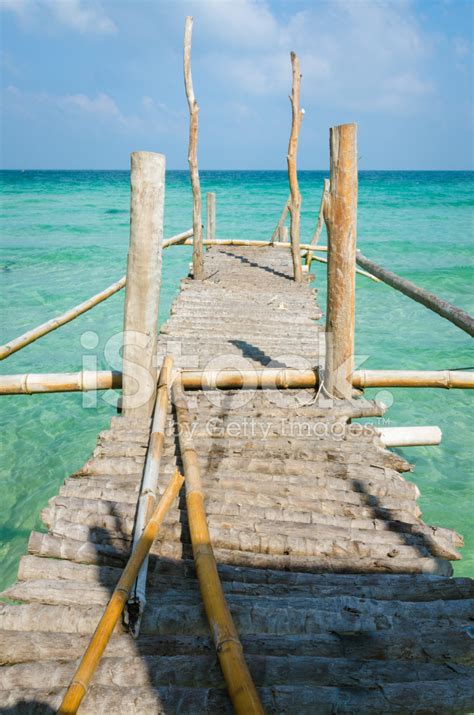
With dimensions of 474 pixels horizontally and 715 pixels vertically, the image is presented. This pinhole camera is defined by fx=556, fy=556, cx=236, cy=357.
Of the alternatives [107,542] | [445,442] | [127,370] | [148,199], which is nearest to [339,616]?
[107,542]

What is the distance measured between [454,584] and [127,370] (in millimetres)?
2228

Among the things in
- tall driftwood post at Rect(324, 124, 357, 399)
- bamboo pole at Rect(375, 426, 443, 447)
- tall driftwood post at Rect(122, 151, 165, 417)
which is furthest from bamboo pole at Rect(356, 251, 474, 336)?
tall driftwood post at Rect(122, 151, 165, 417)

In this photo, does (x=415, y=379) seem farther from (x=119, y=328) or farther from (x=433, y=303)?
(x=119, y=328)

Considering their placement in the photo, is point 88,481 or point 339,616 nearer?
point 339,616

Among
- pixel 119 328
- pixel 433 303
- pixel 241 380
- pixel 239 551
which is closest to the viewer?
pixel 239 551

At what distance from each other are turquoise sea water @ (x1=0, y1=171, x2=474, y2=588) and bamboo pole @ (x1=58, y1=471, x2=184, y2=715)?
289 cm

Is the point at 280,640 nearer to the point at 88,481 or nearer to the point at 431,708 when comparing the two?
the point at 431,708

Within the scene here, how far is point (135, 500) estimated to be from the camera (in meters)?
2.73

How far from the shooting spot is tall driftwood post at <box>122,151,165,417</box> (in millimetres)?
3271

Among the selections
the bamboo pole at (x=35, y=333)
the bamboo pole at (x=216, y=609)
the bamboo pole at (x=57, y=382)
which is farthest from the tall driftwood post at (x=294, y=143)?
the bamboo pole at (x=216, y=609)

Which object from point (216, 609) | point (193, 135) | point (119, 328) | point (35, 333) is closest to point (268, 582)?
point (216, 609)

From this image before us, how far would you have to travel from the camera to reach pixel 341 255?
3691 mm

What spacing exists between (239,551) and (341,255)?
2107 millimetres

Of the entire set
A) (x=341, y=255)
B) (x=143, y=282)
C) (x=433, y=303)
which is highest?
(x=341, y=255)
